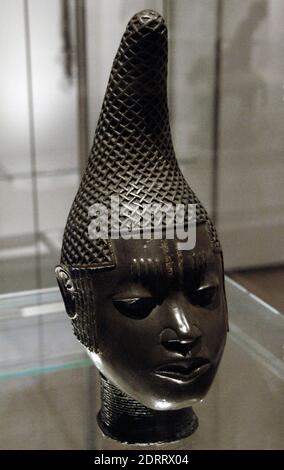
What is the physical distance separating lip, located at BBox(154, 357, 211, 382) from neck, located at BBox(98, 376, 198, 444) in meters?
0.10

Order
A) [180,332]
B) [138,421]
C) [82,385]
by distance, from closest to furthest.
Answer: [180,332] < [138,421] < [82,385]

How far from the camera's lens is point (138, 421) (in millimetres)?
1079

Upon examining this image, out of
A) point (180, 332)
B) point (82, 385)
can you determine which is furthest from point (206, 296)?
point (82, 385)

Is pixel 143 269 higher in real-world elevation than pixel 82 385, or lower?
higher

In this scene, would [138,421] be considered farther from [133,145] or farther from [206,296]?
[133,145]

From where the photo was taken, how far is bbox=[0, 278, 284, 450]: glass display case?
113 centimetres

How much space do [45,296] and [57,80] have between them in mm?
431

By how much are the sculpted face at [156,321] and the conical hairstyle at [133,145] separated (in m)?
0.03

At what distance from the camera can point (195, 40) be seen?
5.12ft

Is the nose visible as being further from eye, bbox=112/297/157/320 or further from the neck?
the neck

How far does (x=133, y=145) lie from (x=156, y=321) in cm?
23

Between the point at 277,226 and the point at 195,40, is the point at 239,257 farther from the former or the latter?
the point at 195,40

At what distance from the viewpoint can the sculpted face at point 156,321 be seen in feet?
3.23

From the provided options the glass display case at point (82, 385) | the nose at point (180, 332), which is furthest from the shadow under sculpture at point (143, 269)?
the glass display case at point (82, 385)
